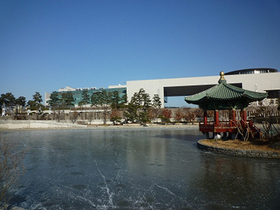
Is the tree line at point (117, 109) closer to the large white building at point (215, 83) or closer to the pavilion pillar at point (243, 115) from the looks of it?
the large white building at point (215, 83)

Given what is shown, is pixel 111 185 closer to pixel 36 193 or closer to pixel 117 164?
pixel 36 193

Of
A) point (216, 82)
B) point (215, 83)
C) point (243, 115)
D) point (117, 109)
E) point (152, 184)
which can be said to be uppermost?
point (216, 82)

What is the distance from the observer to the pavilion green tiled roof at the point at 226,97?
13.8 meters

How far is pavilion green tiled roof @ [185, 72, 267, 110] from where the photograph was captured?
1384cm

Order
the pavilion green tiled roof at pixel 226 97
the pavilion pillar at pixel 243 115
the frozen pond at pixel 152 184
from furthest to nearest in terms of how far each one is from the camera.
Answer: the pavilion pillar at pixel 243 115 < the pavilion green tiled roof at pixel 226 97 < the frozen pond at pixel 152 184

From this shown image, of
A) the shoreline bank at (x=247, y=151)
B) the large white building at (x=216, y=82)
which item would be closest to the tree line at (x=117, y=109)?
the large white building at (x=216, y=82)

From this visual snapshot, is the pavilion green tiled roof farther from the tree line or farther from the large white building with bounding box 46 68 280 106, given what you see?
the large white building with bounding box 46 68 280 106

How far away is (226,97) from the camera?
1397 centimetres

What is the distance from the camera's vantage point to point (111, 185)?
6891 millimetres

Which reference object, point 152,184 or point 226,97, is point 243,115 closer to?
point 226,97

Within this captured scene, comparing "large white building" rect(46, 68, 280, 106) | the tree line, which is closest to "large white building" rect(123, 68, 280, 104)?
"large white building" rect(46, 68, 280, 106)

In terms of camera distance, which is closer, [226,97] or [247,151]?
[247,151]

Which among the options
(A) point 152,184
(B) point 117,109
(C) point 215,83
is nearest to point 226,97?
(A) point 152,184

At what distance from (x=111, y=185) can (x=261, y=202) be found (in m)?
4.43
